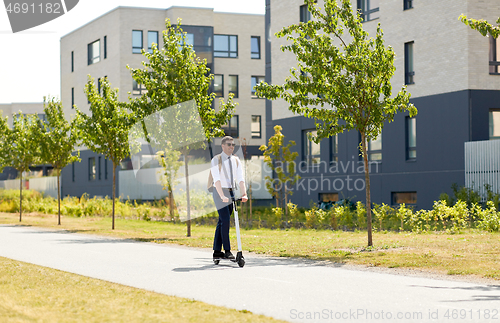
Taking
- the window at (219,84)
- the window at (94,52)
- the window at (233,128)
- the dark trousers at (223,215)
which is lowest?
the dark trousers at (223,215)

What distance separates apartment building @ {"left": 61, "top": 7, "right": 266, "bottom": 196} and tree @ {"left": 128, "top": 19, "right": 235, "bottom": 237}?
79.2 feet

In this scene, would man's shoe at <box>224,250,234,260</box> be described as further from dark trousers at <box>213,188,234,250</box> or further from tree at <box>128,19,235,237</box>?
tree at <box>128,19,235,237</box>

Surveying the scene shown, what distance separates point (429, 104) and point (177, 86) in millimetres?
11629

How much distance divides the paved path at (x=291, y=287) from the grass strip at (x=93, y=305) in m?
0.39

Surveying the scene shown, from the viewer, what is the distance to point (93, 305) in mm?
6594

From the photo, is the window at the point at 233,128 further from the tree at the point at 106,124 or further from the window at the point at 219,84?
the tree at the point at 106,124

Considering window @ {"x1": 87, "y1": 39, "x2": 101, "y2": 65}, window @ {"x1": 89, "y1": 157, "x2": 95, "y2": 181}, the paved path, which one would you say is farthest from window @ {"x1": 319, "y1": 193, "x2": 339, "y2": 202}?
window @ {"x1": 87, "y1": 39, "x2": 101, "y2": 65}

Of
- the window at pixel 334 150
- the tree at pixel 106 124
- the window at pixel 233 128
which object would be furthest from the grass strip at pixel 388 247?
the window at pixel 233 128

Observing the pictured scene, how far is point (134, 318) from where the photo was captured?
590 centimetres

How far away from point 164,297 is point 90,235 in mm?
12652

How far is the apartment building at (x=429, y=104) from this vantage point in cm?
2311

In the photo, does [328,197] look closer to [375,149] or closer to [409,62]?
[375,149]

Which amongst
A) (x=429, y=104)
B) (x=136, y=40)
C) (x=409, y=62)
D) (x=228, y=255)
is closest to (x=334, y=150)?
(x=409, y=62)

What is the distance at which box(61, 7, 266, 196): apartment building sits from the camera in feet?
139
